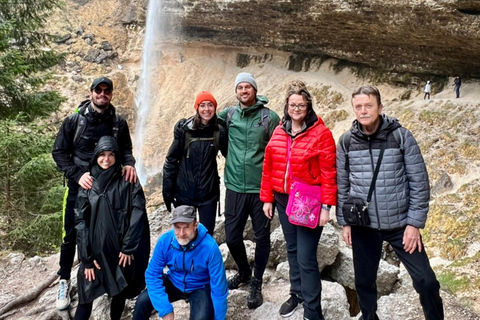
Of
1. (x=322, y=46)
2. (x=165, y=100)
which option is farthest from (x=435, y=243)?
(x=165, y=100)

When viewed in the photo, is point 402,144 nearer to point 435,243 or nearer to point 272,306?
point 272,306

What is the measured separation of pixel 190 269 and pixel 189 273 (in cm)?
5

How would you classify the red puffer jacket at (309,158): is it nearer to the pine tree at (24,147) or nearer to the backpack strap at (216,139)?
the backpack strap at (216,139)

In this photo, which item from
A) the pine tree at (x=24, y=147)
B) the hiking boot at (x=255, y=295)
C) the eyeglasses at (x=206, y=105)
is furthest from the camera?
the pine tree at (x=24, y=147)

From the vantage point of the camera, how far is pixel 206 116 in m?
4.16

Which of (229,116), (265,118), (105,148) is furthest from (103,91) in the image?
(265,118)

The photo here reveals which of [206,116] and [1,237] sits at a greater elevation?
[206,116]

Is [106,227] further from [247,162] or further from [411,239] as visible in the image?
[411,239]

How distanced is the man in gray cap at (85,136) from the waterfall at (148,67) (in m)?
19.9

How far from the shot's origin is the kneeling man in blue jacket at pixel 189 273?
3.62 meters

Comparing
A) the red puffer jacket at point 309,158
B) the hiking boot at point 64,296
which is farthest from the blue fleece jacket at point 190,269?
the hiking boot at point 64,296

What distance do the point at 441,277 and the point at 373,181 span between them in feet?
16.6

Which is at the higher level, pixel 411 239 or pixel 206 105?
pixel 206 105

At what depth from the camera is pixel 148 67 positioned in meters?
26.8
